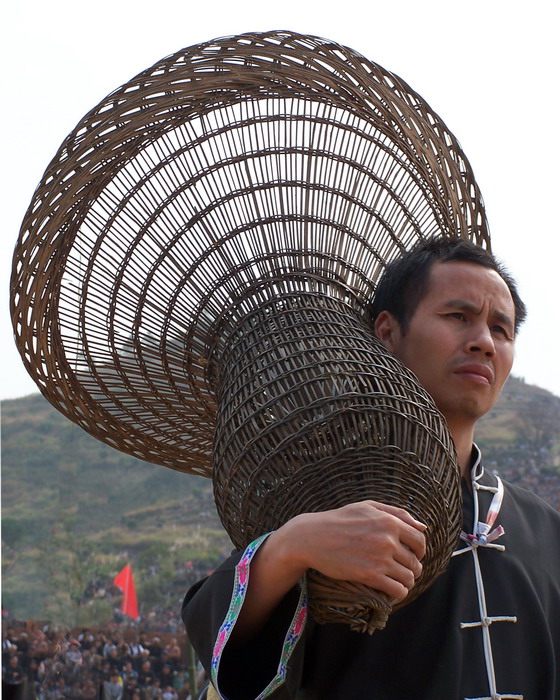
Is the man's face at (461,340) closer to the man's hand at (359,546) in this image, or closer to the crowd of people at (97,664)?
the man's hand at (359,546)

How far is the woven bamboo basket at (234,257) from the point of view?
1462 mm

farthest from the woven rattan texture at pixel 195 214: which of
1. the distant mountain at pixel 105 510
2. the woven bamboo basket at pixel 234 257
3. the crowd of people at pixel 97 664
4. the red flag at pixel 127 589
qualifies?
the distant mountain at pixel 105 510

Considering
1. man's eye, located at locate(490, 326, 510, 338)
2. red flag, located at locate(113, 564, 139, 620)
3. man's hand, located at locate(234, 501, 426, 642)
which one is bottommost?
red flag, located at locate(113, 564, 139, 620)

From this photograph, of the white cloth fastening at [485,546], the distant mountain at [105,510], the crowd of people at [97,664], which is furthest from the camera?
the distant mountain at [105,510]

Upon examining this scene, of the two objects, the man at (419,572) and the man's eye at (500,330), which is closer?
the man at (419,572)

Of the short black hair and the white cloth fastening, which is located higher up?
the short black hair

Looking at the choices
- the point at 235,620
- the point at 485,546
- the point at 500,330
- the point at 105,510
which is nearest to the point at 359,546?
the point at 235,620

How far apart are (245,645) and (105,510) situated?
25685mm

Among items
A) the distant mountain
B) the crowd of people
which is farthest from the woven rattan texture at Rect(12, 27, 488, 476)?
the distant mountain

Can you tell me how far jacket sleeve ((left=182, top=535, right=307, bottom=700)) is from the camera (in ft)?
4.46

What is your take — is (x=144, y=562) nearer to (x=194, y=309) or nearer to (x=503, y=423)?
(x=503, y=423)

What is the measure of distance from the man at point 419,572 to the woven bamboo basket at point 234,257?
0.11m

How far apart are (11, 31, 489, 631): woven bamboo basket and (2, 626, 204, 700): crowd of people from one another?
8948 millimetres

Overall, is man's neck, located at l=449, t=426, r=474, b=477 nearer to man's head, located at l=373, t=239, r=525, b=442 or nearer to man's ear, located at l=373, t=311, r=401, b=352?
man's head, located at l=373, t=239, r=525, b=442
